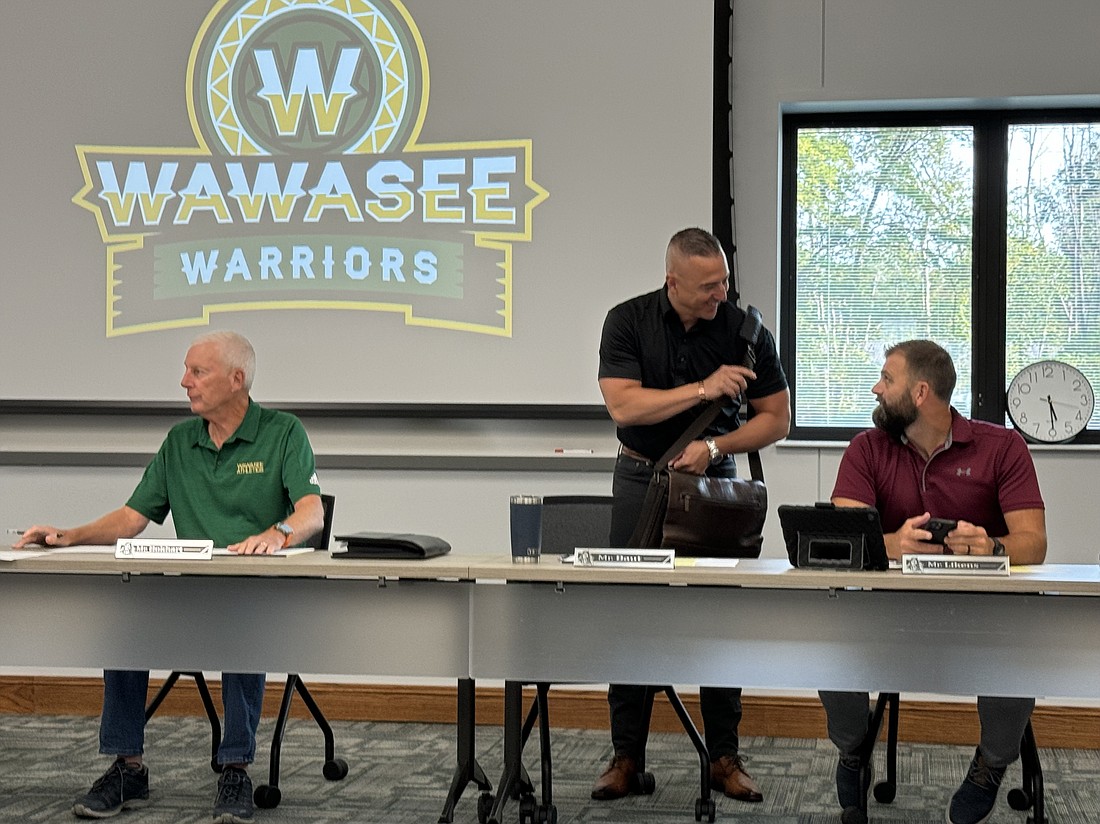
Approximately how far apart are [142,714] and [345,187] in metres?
2.01

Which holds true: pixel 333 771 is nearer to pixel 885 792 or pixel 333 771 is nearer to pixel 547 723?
pixel 547 723

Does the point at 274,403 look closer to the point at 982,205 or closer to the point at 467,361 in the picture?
the point at 467,361

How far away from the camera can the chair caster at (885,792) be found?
12.1ft

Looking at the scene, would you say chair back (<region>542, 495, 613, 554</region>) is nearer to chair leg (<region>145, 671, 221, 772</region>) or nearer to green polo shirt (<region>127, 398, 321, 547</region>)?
green polo shirt (<region>127, 398, 321, 547</region>)

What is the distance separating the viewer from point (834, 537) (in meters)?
2.75

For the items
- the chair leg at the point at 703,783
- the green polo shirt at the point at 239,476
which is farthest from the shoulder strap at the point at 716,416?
the green polo shirt at the point at 239,476

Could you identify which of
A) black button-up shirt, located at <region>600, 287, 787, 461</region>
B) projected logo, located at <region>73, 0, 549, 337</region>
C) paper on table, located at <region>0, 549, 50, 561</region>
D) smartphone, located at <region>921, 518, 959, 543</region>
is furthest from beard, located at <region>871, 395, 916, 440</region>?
paper on table, located at <region>0, 549, 50, 561</region>

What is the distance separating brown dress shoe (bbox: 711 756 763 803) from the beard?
3.58 ft

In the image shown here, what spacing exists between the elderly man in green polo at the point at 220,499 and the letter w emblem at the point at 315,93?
140 cm

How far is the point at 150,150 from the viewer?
4777 millimetres

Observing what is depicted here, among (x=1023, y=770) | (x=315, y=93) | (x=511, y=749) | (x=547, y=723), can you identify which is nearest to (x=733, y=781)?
(x=547, y=723)

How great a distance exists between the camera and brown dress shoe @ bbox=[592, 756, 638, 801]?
3.68 m

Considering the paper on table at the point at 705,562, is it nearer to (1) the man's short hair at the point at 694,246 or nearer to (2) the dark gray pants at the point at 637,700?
(2) the dark gray pants at the point at 637,700

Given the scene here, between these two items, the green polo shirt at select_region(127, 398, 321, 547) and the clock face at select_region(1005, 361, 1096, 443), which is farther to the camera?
the clock face at select_region(1005, 361, 1096, 443)
